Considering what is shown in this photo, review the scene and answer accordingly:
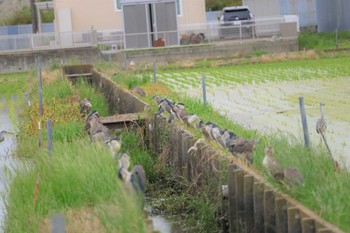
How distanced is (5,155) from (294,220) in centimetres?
986

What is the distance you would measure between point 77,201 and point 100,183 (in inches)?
11.8

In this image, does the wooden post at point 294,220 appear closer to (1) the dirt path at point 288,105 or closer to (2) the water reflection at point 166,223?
(2) the water reflection at point 166,223

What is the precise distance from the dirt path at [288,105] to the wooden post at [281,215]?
15.4 feet

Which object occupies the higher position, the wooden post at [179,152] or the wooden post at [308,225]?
the wooden post at [308,225]

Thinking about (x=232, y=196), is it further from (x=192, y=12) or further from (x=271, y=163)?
(x=192, y=12)

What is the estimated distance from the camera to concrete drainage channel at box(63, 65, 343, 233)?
334 inches

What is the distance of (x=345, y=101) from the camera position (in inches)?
907

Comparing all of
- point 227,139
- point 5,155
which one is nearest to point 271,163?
point 227,139

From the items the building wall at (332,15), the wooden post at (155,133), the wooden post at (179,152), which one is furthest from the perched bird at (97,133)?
the building wall at (332,15)

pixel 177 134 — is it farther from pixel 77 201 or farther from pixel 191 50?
pixel 191 50

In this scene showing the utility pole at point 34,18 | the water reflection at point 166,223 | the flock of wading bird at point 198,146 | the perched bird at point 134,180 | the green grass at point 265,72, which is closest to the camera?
the perched bird at point 134,180

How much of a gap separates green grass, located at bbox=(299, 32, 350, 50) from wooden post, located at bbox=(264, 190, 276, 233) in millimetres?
32277

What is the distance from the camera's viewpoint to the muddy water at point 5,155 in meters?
11.5

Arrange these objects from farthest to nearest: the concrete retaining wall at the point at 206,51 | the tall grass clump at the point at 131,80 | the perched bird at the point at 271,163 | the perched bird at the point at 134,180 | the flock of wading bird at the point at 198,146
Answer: the concrete retaining wall at the point at 206,51
the tall grass clump at the point at 131,80
the perched bird at the point at 271,163
the flock of wading bird at the point at 198,146
the perched bird at the point at 134,180
